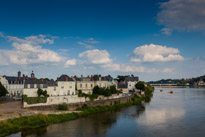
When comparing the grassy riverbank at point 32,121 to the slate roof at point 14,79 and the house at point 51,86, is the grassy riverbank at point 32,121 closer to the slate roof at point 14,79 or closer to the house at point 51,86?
the house at point 51,86

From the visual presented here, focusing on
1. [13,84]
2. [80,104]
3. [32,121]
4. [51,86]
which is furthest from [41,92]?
[13,84]

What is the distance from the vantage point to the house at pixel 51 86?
40000 mm

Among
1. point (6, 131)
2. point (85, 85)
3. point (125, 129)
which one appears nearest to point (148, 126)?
point (125, 129)

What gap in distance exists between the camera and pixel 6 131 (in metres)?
24.1

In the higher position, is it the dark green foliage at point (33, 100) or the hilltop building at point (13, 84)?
the hilltop building at point (13, 84)

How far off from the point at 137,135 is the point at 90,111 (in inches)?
685

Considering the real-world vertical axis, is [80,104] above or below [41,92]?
below

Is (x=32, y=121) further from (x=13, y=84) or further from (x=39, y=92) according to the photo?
(x=13, y=84)

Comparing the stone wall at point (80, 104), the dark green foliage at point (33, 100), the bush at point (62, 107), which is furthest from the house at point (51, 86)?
the bush at point (62, 107)

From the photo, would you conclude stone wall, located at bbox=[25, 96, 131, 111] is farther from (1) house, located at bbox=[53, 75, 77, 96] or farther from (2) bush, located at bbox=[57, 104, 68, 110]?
(1) house, located at bbox=[53, 75, 77, 96]

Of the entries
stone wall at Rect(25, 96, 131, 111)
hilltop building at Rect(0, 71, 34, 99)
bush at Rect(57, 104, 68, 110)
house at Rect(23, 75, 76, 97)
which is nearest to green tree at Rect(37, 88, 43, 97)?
house at Rect(23, 75, 76, 97)


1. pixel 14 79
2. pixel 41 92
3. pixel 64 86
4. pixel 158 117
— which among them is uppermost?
pixel 14 79

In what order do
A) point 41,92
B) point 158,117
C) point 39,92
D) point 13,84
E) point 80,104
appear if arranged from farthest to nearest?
point 13,84, point 80,104, point 41,92, point 39,92, point 158,117

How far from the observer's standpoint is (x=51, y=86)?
43.2 meters
